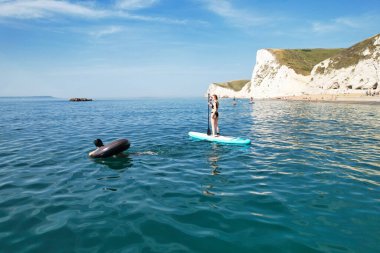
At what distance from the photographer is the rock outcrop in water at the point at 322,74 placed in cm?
8194

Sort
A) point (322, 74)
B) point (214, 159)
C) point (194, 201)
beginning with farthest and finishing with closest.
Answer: point (322, 74) → point (214, 159) → point (194, 201)

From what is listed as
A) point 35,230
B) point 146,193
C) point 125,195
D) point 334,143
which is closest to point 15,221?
point 35,230

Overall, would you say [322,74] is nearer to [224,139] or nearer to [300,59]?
[300,59]

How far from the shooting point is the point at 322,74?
9938cm

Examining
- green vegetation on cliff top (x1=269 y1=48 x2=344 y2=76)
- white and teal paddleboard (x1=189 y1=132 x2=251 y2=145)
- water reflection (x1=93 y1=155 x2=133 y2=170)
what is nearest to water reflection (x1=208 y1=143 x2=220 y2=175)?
white and teal paddleboard (x1=189 y1=132 x2=251 y2=145)

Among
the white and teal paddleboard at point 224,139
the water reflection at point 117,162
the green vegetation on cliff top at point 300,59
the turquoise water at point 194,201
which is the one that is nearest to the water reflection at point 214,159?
the turquoise water at point 194,201

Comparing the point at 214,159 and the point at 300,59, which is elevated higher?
the point at 300,59

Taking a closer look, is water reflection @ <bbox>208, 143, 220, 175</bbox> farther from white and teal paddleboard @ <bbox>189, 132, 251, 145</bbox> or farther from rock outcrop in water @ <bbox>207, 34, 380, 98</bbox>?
rock outcrop in water @ <bbox>207, 34, 380, 98</bbox>

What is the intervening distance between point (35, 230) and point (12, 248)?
0.78 metres

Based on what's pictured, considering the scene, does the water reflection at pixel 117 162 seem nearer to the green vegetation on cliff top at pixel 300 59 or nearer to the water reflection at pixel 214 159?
the water reflection at pixel 214 159

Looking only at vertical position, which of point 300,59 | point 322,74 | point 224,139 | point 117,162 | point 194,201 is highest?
point 300,59

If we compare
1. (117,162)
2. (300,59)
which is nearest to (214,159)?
(117,162)

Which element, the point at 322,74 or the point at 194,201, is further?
the point at 322,74

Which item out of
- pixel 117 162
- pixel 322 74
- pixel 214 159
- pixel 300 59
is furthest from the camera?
pixel 300 59
